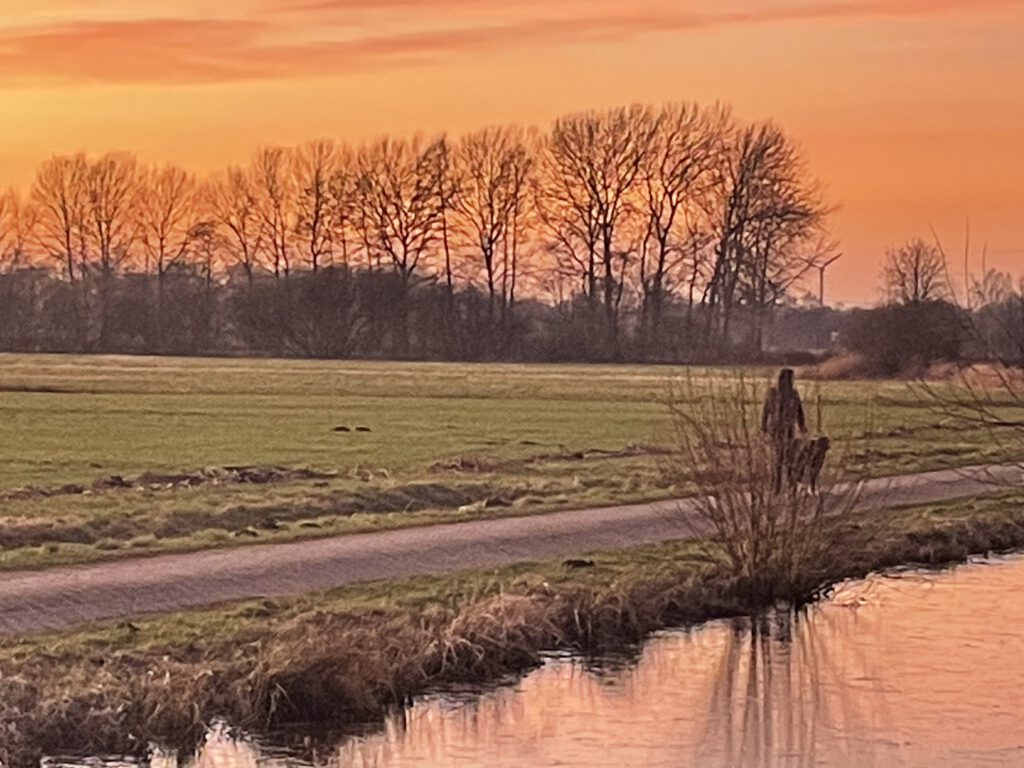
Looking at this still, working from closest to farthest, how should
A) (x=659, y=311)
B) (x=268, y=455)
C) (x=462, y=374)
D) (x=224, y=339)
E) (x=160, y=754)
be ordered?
(x=160, y=754) < (x=268, y=455) < (x=462, y=374) < (x=659, y=311) < (x=224, y=339)

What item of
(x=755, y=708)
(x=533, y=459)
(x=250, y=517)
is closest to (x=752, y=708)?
(x=755, y=708)

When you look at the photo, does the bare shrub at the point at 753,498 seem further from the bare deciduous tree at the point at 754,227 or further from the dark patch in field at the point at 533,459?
the bare deciduous tree at the point at 754,227

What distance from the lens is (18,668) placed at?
15.4 m

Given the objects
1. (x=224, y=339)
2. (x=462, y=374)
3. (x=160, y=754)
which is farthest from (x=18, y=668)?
(x=224, y=339)

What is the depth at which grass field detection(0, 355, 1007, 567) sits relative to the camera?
25922mm

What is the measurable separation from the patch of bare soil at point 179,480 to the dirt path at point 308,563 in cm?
705

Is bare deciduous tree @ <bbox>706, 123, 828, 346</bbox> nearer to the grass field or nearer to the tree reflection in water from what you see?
the grass field

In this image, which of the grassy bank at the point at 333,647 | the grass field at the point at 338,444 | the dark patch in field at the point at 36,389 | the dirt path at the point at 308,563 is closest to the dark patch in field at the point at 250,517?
the grass field at the point at 338,444

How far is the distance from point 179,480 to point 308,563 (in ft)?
37.8

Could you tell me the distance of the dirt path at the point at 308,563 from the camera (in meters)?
19.0

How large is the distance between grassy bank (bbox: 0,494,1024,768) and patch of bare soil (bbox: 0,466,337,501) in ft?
35.1

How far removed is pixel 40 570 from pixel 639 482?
15.1 metres

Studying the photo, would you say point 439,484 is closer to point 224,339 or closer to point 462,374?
point 462,374

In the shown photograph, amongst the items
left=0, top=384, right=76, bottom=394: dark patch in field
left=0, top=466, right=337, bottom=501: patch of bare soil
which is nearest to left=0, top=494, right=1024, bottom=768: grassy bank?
left=0, top=466, right=337, bottom=501: patch of bare soil
